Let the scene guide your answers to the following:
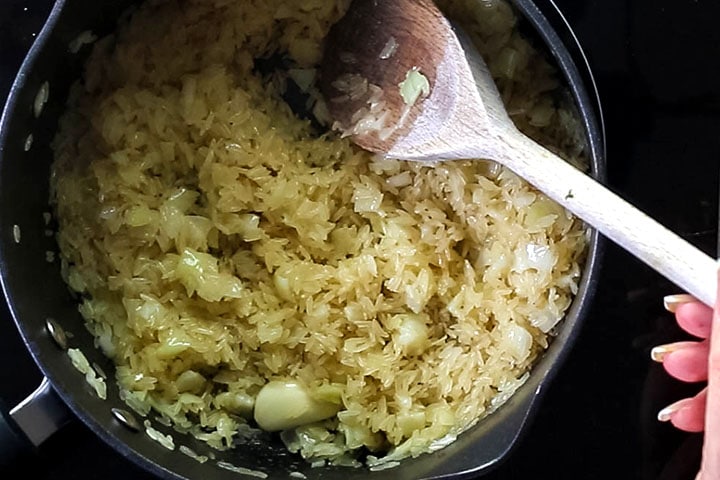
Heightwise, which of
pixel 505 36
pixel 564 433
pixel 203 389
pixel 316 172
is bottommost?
pixel 564 433

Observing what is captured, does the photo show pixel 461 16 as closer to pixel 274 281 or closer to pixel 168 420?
pixel 274 281

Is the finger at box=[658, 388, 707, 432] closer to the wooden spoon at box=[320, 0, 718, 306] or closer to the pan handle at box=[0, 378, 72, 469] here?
the wooden spoon at box=[320, 0, 718, 306]

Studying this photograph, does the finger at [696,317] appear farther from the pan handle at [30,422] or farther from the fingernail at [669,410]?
the pan handle at [30,422]

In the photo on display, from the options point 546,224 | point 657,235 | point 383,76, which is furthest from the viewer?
point 383,76

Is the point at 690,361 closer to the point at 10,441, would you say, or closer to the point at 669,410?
the point at 669,410

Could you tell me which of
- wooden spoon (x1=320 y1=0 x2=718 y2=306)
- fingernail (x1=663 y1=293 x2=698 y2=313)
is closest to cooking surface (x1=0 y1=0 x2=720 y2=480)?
fingernail (x1=663 y1=293 x2=698 y2=313)

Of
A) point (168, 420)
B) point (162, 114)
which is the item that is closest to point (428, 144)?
point (162, 114)

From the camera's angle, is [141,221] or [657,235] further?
[141,221]
